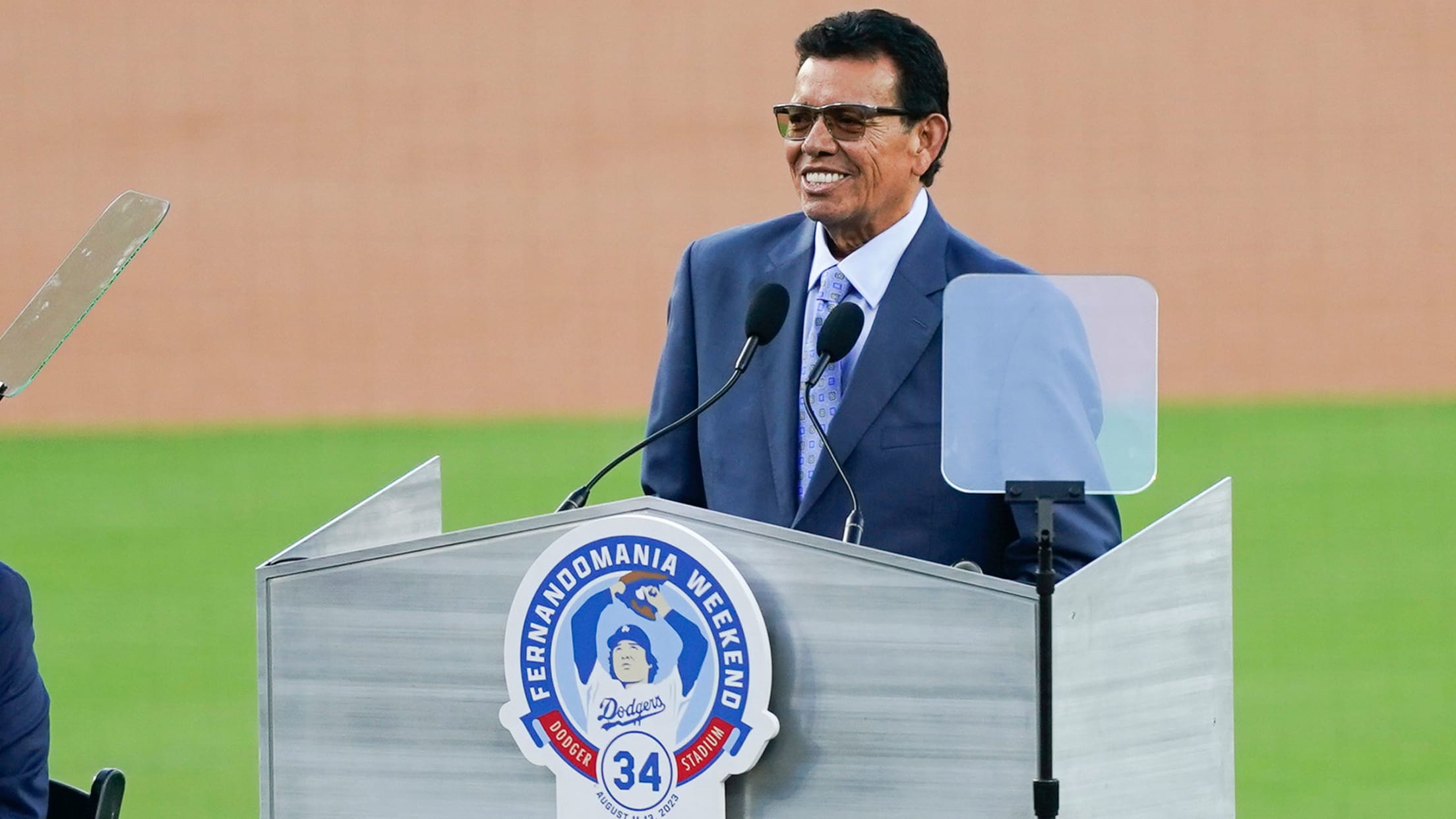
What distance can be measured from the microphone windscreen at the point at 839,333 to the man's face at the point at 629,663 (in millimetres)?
387

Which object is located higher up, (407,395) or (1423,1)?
(1423,1)

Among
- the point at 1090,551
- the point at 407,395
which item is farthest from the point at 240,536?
the point at 1090,551

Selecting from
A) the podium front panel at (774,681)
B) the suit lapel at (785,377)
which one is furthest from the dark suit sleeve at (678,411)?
the podium front panel at (774,681)

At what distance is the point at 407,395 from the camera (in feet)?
40.7

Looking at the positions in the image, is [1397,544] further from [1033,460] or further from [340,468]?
[1033,460]

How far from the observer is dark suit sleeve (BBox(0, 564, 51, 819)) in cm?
218

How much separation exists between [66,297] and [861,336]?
799 millimetres

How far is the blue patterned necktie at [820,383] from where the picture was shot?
2.14 m

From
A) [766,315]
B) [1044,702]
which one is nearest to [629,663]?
[1044,702]

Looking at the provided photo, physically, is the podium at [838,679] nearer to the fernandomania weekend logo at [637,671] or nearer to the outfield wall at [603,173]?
the fernandomania weekend logo at [637,671]

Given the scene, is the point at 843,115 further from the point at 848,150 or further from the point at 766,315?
the point at 766,315

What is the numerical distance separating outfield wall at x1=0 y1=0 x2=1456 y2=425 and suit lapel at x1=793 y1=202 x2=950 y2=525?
407 inches

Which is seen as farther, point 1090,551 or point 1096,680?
point 1090,551

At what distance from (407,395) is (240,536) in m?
3.98
